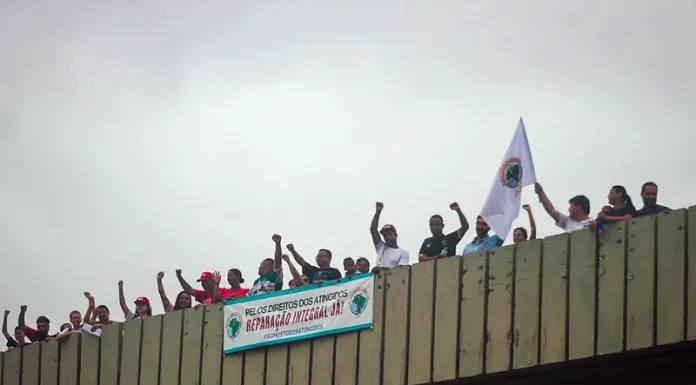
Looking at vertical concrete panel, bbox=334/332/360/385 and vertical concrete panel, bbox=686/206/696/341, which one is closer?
vertical concrete panel, bbox=686/206/696/341

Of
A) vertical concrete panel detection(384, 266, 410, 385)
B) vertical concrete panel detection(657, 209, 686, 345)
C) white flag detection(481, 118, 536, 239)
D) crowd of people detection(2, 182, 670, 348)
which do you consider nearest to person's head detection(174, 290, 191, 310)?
crowd of people detection(2, 182, 670, 348)

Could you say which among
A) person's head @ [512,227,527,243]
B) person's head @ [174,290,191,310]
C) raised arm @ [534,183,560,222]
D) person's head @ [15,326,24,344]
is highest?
raised arm @ [534,183,560,222]

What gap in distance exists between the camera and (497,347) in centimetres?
2248

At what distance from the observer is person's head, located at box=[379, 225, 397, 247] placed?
971 inches

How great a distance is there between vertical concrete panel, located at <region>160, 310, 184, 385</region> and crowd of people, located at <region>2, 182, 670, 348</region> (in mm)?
325

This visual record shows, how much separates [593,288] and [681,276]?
1.40 m

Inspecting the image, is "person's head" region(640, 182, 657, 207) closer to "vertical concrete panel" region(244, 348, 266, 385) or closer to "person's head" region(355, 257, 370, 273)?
"person's head" region(355, 257, 370, 273)

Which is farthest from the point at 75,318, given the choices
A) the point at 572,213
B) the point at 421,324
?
the point at 572,213

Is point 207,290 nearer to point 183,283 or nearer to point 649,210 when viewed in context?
point 183,283

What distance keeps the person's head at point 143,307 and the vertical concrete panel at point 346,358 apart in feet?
16.9

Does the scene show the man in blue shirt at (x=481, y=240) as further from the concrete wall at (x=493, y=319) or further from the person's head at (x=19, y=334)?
the person's head at (x=19, y=334)

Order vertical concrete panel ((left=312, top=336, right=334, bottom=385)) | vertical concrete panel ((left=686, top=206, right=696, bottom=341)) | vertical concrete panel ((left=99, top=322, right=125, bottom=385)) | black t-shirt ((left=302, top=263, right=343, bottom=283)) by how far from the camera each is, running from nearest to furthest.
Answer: vertical concrete panel ((left=686, top=206, right=696, bottom=341)) < vertical concrete panel ((left=312, top=336, right=334, bottom=385)) < black t-shirt ((left=302, top=263, right=343, bottom=283)) < vertical concrete panel ((left=99, top=322, right=125, bottom=385))

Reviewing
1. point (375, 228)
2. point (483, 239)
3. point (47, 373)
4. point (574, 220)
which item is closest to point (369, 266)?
point (375, 228)

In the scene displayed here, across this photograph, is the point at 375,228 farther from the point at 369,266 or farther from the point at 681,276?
the point at 681,276
